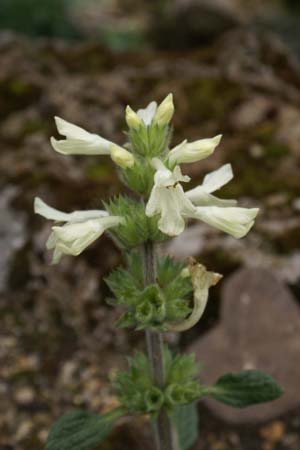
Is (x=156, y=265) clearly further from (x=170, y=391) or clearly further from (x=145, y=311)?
(x=170, y=391)

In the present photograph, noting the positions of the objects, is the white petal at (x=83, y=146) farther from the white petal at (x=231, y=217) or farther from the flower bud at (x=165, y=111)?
the white petal at (x=231, y=217)

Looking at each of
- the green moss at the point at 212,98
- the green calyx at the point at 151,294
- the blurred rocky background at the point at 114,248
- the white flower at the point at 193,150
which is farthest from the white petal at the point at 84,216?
the green moss at the point at 212,98

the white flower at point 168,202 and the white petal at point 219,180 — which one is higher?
the white flower at point 168,202

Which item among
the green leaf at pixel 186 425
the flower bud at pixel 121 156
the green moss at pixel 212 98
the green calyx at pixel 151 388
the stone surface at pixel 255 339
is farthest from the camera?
the green moss at pixel 212 98

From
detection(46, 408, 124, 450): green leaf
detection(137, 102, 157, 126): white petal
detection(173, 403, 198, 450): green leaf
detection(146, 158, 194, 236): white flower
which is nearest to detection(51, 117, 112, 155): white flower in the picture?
detection(137, 102, 157, 126): white petal

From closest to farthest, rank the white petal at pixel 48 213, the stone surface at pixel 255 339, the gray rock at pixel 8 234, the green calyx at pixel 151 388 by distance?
1. the white petal at pixel 48 213
2. the green calyx at pixel 151 388
3. the stone surface at pixel 255 339
4. the gray rock at pixel 8 234

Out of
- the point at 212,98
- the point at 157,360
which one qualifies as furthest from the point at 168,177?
the point at 212,98

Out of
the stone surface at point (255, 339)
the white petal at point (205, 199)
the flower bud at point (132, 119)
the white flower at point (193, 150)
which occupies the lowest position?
the stone surface at point (255, 339)

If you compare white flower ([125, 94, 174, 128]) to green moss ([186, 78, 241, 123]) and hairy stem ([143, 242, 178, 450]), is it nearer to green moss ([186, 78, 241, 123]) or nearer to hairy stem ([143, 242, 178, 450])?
hairy stem ([143, 242, 178, 450])
